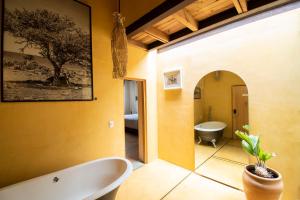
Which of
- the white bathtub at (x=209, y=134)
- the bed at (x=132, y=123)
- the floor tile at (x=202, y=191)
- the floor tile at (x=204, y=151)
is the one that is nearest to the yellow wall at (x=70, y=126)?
the floor tile at (x=202, y=191)

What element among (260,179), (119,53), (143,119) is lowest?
(260,179)

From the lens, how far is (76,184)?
174cm

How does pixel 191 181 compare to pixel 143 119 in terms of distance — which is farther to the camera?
pixel 143 119

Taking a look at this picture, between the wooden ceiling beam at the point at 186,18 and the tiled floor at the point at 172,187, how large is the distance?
8.07ft

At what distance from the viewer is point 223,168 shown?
279 centimetres

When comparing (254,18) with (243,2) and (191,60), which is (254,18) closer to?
(243,2)

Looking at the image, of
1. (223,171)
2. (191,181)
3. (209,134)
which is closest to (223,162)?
(223,171)

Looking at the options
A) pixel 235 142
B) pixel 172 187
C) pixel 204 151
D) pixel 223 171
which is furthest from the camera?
pixel 235 142

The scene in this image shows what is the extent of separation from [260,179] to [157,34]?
7.94 feet

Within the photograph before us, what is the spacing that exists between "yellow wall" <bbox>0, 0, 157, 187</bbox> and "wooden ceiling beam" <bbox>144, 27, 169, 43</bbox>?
61cm

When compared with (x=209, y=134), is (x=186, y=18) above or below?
above

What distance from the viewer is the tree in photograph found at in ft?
5.14

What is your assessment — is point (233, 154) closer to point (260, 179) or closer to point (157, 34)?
point (260, 179)

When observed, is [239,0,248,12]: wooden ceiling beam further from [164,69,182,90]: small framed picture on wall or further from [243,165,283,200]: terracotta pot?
[243,165,283,200]: terracotta pot
